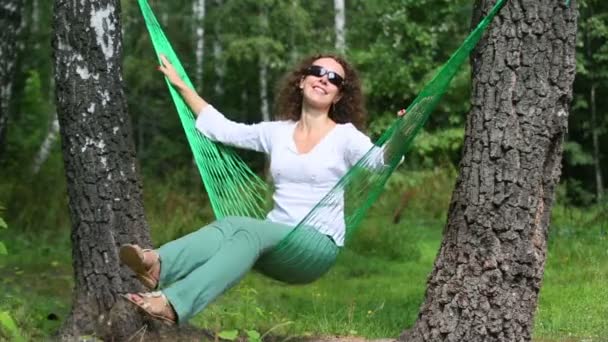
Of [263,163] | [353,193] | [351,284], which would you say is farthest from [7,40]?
[263,163]

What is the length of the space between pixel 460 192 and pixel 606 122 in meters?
8.79

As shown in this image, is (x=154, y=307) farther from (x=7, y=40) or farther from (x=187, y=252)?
(x=7, y=40)

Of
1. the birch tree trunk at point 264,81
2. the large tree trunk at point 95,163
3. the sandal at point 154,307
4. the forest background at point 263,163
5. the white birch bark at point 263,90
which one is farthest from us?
the white birch bark at point 263,90

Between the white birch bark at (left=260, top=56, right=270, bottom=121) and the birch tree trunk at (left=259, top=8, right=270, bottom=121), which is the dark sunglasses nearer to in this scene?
the birch tree trunk at (left=259, top=8, right=270, bottom=121)

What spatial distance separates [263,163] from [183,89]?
8.49 m

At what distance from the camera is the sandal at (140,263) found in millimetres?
2248

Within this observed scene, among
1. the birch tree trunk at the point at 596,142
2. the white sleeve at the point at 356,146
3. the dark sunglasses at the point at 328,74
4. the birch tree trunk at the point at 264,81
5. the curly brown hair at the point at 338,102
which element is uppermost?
the dark sunglasses at the point at 328,74

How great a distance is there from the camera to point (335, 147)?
279 cm

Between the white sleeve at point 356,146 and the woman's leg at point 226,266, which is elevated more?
the white sleeve at point 356,146

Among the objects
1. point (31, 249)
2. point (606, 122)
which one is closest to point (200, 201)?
point (31, 249)

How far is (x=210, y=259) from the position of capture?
2.36 m

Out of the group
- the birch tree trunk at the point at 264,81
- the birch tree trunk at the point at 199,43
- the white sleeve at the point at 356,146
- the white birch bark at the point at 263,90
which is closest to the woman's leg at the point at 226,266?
the white sleeve at the point at 356,146

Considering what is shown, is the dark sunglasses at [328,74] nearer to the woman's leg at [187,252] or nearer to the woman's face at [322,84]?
the woman's face at [322,84]

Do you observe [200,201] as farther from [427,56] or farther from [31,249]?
[427,56]
